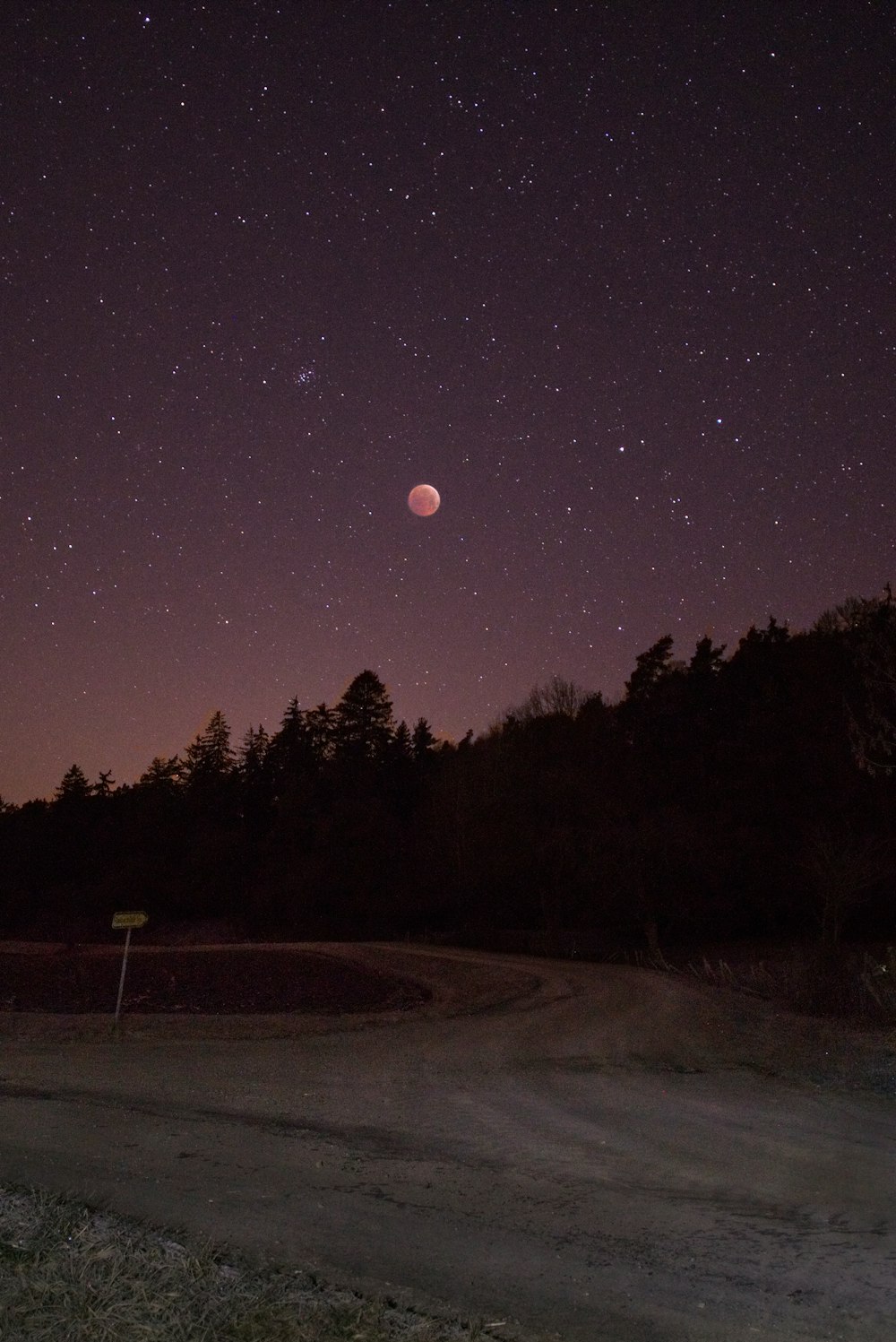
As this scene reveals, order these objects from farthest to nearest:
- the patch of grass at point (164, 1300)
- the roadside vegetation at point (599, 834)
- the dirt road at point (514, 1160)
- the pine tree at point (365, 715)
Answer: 1. the pine tree at point (365, 715)
2. the roadside vegetation at point (599, 834)
3. the dirt road at point (514, 1160)
4. the patch of grass at point (164, 1300)

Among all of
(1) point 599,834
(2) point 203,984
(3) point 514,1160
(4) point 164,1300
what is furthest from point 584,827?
(4) point 164,1300

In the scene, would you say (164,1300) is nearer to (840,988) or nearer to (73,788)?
(840,988)

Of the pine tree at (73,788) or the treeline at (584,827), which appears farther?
the pine tree at (73,788)

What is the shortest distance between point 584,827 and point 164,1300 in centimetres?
3569

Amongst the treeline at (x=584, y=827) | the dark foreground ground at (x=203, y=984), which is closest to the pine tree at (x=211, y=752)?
the treeline at (x=584, y=827)

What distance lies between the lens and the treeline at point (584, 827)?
37312 mm

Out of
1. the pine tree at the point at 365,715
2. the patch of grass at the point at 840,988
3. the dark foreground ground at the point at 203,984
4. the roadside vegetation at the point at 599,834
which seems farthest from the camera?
the pine tree at the point at 365,715

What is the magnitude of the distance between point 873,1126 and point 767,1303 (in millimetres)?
5155

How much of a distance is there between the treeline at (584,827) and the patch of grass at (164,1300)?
1815cm

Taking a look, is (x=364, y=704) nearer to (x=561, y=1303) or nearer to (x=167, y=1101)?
(x=167, y=1101)

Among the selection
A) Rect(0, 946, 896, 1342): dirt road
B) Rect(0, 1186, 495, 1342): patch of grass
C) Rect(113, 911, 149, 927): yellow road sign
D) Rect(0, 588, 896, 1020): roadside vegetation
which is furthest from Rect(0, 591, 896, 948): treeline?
Rect(0, 1186, 495, 1342): patch of grass

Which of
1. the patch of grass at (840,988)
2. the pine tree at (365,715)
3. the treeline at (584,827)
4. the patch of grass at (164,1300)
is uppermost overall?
the pine tree at (365,715)

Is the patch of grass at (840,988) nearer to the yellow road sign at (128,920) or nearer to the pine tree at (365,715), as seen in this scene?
the yellow road sign at (128,920)

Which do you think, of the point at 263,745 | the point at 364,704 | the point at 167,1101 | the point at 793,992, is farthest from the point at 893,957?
the point at 263,745
